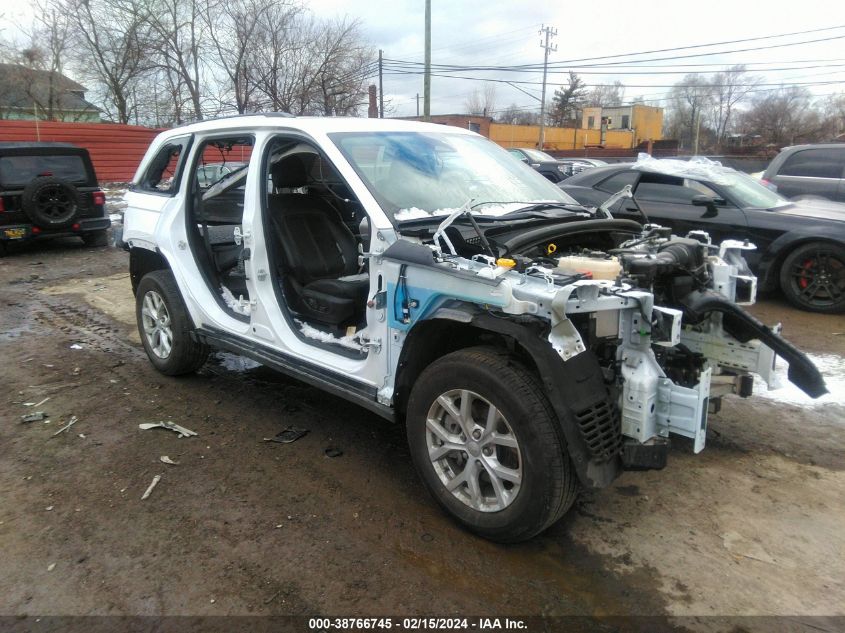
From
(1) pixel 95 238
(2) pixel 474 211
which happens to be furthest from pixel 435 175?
(1) pixel 95 238

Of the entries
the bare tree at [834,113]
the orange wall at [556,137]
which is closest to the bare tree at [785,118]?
the bare tree at [834,113]

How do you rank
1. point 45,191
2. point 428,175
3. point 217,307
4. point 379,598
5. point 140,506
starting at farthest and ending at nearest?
1. point 45,191
2. point 217,307
3. point 428,175
4. point 140,506
5. point 379,598

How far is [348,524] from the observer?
308 centimetres

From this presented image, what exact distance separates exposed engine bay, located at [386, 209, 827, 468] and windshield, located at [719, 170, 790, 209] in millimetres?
4209

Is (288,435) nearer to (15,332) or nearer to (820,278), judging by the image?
(15,332)

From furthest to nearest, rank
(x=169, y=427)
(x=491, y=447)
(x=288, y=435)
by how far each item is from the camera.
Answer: (x=169, y=427) → (x=288, y=435) → (x=491, y=447)

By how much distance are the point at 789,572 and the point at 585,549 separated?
867mm

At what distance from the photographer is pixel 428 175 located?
144 inches

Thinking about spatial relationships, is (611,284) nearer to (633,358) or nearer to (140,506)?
(633,358)

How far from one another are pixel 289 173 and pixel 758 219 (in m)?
5.36

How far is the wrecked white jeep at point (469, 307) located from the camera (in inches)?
102

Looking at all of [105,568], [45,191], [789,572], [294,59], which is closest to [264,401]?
[105,568]

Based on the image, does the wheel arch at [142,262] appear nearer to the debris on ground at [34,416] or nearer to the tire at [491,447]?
the debris on ground at [34,416]

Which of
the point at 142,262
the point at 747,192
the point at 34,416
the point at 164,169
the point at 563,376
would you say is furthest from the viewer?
the point at 747,192
